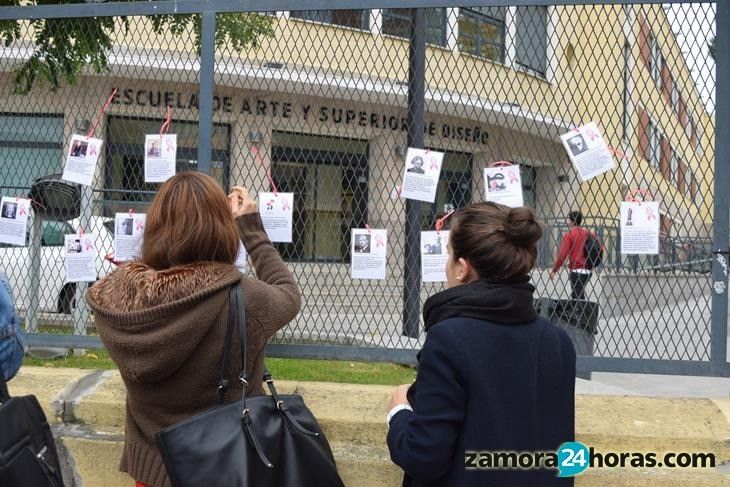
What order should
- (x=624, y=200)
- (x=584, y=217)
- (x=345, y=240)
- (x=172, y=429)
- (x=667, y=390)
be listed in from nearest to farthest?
(x=172, y=429) → (x=624, y=200) → (x=345, y=240) → (x=584, y=217) → (x=667, y=390)

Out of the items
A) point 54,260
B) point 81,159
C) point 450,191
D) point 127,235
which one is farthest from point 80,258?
point 450,191

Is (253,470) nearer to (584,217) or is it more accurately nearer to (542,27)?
(584,217)

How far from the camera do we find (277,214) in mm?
3219

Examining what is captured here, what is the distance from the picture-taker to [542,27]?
12.1ft

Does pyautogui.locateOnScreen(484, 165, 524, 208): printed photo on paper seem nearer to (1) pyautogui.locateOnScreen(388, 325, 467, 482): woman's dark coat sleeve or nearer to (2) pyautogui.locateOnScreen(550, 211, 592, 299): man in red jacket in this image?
(2) pyautogui.locateOnScreen(550, 211, 592, 299): man in red jacket

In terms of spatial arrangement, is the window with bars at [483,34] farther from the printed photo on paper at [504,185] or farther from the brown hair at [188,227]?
the brown hair at [188,227]

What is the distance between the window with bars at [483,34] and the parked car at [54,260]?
218cm

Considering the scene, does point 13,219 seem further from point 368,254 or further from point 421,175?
point 421,175

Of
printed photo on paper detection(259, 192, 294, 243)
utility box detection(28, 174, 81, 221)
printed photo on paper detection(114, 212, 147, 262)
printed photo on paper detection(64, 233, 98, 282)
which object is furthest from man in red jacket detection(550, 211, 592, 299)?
utility box detection(28, 174, 81, 221)

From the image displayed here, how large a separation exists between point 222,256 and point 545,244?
183 cm

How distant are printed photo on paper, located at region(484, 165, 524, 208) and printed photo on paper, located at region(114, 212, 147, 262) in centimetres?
157

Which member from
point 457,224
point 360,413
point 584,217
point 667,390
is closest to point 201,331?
point 457,224

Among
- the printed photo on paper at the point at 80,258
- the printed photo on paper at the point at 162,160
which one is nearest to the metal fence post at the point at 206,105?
the printed photo on paper at the point at 162,160

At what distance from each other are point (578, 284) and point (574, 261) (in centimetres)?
12
